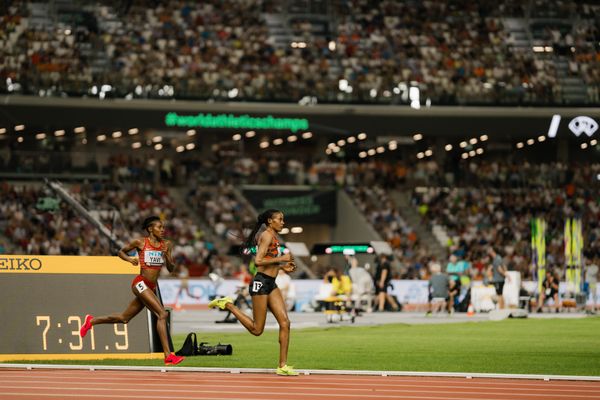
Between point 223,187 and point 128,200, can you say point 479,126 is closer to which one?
point 223,187

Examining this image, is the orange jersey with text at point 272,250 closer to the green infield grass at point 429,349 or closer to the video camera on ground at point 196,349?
the video camera on ground at point 196,349

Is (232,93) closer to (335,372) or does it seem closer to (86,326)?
(86,326)

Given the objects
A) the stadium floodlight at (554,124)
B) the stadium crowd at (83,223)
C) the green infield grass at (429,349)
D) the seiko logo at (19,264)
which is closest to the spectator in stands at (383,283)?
the green infield grass at (429,349)

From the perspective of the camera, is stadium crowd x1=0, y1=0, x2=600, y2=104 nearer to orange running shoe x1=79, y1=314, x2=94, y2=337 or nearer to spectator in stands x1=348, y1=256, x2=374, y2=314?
spectator in stands x1=348, y1=256, x2=374, y2=314

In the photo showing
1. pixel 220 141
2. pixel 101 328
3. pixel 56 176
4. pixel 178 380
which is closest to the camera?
pixel 178 380

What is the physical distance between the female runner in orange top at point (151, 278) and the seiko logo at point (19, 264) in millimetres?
1656

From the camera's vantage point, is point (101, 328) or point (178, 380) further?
point (101, 328)

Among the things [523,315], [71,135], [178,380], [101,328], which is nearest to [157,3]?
[71,135]

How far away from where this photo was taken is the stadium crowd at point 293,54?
48312 millimetres

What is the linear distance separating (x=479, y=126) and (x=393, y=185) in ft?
14.0

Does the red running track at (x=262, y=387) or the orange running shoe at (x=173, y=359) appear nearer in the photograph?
the red running track at (x=262, y=387)

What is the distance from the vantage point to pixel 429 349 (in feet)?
63.6

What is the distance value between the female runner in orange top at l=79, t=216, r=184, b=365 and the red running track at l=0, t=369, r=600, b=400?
78 cm

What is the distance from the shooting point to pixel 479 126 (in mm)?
52812
